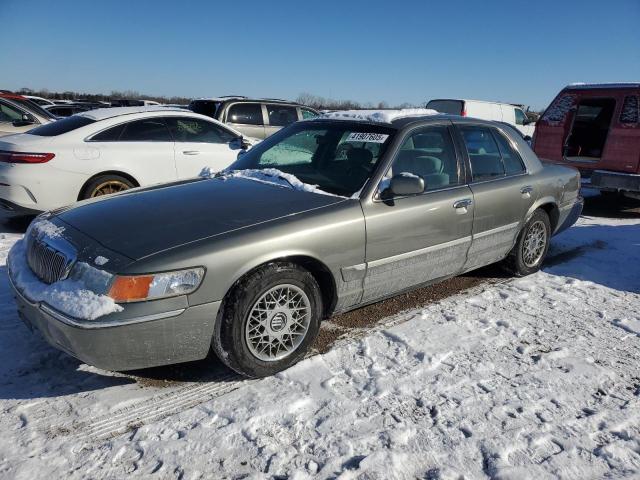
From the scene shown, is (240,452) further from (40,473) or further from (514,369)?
(514,369)

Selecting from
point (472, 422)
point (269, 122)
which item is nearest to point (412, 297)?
point (472, 422)

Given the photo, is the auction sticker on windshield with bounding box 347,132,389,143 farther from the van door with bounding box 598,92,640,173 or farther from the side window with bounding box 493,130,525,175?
the van door with bounding box 598,92,640,173

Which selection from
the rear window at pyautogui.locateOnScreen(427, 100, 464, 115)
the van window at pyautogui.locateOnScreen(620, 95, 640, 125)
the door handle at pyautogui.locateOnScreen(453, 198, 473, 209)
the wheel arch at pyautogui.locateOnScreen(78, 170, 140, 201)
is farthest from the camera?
the rear window at pyautogui.locateOnScreen(427, 100, 464, 115)

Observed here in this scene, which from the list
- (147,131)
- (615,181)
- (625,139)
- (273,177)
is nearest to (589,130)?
(625,139)

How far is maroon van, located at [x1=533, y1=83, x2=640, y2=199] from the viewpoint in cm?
788

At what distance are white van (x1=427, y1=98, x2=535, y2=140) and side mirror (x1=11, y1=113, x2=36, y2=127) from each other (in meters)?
11.3

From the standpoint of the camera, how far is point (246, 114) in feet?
34.1

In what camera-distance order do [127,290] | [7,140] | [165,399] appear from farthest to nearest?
[7,140] → [165,399] → [127,290]

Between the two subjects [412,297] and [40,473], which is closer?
[40,473]

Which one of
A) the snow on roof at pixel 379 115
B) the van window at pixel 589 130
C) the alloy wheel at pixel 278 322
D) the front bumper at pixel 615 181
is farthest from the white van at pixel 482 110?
the alloy wheel at pixel 278 322

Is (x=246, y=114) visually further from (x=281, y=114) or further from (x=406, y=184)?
(x=406, y=184)

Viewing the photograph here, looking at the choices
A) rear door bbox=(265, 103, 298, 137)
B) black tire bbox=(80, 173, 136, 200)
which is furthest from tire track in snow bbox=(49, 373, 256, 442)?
rear door bbox=(265, 103, 298, 137)

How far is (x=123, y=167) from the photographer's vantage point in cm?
632

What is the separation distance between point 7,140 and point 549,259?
6410 millimetres
